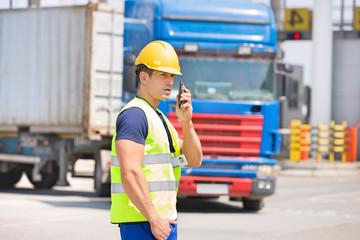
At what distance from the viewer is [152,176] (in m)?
4.39

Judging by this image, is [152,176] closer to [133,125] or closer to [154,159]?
[154,159]

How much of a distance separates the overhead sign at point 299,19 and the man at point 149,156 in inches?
1290

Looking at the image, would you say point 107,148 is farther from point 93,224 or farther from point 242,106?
point 93,224

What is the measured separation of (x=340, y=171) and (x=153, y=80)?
81.0 feet

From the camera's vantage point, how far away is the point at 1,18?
18797mm

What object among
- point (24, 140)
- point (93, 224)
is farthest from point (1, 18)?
point (93, 224)

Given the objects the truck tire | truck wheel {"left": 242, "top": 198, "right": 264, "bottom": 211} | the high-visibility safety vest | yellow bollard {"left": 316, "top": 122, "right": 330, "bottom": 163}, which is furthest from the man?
yellow bollard {"left": 316, "top": 122, "right": 330, "bottom": 163}

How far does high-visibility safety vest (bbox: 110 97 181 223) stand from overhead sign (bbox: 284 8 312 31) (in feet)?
108

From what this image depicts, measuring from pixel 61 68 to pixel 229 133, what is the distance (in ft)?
17.9

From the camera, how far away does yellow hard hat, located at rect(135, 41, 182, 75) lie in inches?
177

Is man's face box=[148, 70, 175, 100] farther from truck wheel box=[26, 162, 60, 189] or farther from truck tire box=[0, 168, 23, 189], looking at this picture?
truck tire box=[0, 168, 23, 189]

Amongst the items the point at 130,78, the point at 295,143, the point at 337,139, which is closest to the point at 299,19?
the point at 337,139

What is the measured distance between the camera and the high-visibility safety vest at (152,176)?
4.38 metres

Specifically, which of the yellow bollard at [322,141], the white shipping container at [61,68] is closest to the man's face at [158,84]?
the white shipping container at [61,68]
